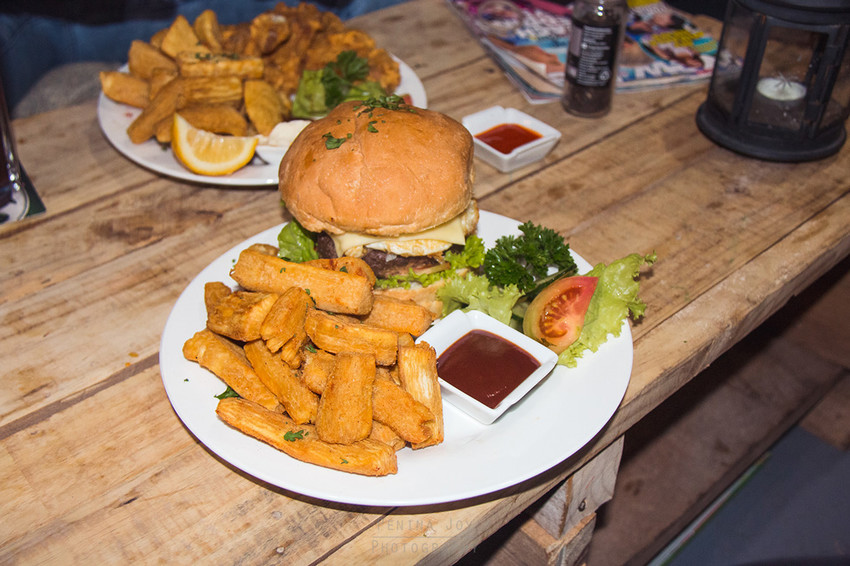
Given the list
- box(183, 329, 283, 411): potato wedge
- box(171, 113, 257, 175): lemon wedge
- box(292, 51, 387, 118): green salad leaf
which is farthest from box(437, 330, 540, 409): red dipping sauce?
box(292, 51, 387, 118): green salad leaf

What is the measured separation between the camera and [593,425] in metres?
1.75

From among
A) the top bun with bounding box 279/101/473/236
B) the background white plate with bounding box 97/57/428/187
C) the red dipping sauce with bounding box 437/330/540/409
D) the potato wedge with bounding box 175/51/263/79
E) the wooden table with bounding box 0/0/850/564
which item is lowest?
the wooden table with bounding box 0/0/850/564

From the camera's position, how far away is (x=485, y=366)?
1.94m

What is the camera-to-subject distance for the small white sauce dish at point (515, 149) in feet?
9.73

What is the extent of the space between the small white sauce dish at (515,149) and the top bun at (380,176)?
29.6 inches

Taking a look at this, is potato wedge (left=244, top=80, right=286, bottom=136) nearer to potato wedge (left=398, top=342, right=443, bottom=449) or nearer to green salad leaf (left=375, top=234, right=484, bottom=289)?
green salad leaf (left=375, top=234, right=484, bottom=289)

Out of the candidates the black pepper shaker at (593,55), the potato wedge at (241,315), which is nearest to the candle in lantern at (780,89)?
the black pepper shaker at (593,55)

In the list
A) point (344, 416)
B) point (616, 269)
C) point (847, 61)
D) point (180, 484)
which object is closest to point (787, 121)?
point (847, 61)

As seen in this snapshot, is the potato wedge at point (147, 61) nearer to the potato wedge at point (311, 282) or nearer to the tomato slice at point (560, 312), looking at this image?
the potato wedge at point (311, 282)

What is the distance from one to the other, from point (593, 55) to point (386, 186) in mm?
1525

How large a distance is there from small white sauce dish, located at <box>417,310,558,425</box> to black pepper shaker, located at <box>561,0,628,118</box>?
1.60 metres

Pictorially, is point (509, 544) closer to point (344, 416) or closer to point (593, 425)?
point (593, 425)

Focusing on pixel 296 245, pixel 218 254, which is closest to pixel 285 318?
pixel 296 245

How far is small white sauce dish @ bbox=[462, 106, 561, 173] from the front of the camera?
2965 millimetres
